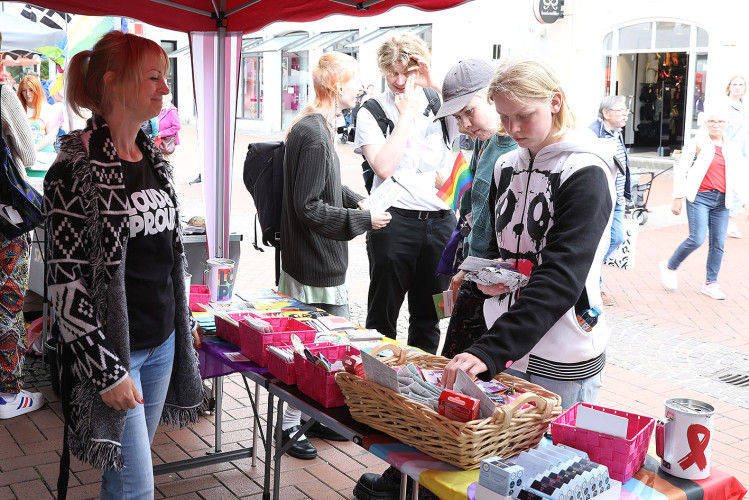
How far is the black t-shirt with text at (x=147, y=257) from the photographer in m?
2.33

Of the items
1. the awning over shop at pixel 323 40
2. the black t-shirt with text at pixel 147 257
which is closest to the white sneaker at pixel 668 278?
the black t-shirt with text at pixel 147 257

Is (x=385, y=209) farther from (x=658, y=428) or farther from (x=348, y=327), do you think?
(x=658, y=428)

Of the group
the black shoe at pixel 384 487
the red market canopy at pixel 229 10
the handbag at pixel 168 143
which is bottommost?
the black shoe at pixel 384 487

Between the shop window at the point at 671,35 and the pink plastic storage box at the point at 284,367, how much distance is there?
17.0 metres

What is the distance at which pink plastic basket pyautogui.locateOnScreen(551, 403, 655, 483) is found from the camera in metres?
1.90

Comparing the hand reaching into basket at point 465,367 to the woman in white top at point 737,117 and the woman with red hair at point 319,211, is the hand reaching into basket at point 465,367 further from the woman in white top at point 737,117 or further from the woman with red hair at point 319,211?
the woman in white top at point 737,117

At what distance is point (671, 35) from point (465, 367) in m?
17.7

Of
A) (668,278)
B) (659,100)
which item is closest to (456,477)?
(668,278)

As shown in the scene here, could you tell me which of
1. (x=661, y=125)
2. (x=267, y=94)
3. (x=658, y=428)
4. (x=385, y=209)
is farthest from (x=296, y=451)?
(x=267, y=94)

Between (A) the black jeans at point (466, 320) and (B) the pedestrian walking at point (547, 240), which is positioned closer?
(B) the pedestrian walking at point (547, 240)

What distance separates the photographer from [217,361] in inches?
124

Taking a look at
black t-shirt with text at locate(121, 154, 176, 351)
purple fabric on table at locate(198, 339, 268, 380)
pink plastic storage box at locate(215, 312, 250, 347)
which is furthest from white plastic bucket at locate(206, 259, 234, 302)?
black t-shirt with text at locate(121, 154, 176, 351)

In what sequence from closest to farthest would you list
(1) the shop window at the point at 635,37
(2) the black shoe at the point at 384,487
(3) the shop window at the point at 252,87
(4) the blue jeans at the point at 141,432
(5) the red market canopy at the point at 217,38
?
(4) the blue jeans at the point at 141,432 → (2) the black shoe at the point at 384,487 → (5) the red market canopy at the point at 217,38 → (1) the shop window at the point at 635,37 → (3) the shop window at the point at 252,87

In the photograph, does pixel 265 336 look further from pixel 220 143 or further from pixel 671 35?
pixel 671 35
